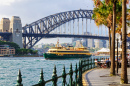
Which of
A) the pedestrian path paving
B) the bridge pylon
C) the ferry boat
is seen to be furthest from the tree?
the bridge pylon

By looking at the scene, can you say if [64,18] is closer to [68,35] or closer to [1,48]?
[68,35]

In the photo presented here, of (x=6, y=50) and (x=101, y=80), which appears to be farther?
(x=6, y=50)

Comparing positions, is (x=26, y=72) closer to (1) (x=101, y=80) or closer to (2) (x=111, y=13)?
(2) (x=111, y=13)

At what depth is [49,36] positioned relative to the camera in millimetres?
136000

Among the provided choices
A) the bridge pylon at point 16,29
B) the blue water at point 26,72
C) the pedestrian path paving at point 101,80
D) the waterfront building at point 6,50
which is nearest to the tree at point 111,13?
the pedestrian path paving at point 101,80

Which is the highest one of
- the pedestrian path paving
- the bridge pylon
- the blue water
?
the bridge pylon

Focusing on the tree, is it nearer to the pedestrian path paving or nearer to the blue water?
the pedestrian path paving

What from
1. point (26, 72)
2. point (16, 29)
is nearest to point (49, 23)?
point (16, 29)

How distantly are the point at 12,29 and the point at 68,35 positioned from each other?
112 feet

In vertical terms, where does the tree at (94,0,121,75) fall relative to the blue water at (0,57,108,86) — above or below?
above

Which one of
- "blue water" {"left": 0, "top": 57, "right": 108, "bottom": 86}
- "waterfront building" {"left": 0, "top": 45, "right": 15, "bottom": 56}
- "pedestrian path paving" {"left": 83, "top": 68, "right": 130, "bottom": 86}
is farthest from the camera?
"waterfront building" {"left": 0, "top": 45, "right": 15, "bottom": 56}

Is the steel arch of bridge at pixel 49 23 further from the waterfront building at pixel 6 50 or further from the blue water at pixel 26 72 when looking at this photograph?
the blue water at pixel 26 72

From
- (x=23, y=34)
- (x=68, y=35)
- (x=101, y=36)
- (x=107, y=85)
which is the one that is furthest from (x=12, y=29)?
(x=107, y=85)

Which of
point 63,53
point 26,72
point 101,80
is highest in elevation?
point 63,53
